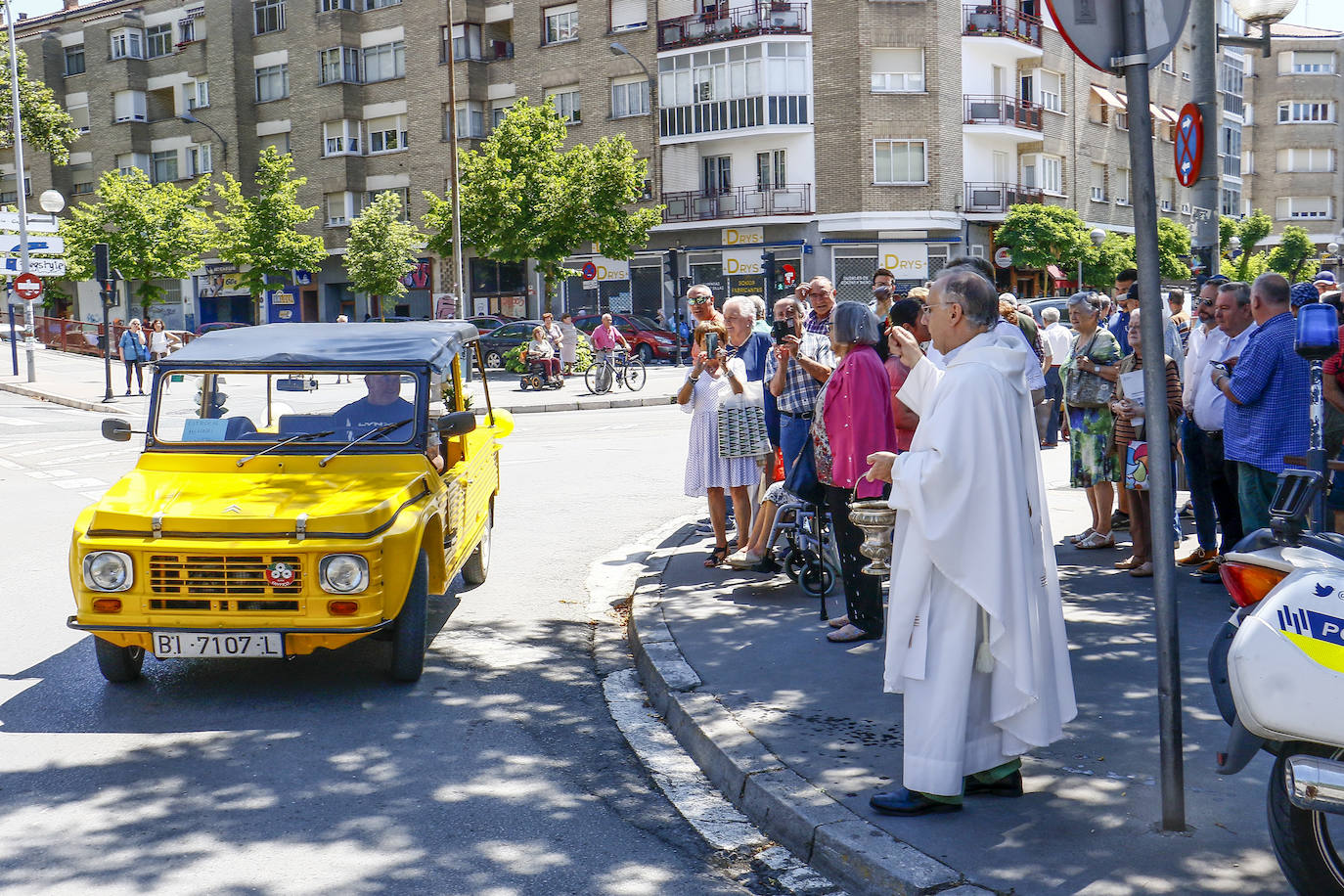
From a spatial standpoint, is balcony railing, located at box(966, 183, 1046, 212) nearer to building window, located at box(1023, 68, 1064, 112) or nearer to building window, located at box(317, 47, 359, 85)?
building window, located at box(1023, 68, 1064, 112)

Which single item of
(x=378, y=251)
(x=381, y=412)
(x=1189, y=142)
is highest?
(x=378, y=251)

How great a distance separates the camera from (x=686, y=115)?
43625 mm

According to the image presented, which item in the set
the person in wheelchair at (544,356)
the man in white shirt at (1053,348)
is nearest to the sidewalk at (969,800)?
the man in white shirt at (1053,348)

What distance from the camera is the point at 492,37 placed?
48.8 meters

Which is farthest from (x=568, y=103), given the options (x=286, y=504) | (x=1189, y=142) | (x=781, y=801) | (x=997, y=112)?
(x=781, y=801)

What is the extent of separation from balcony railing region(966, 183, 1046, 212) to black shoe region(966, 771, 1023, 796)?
40228mm

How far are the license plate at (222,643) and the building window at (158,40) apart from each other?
57.2m

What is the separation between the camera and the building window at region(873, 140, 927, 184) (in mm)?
41562

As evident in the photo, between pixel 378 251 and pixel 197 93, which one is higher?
pixel 197 93

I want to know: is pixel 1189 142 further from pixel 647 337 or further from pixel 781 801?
pixel 647 337

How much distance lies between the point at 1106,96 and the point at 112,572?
49012mm

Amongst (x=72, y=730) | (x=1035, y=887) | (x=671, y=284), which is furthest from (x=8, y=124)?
(x=1035, y=887)

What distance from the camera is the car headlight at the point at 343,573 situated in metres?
5.91

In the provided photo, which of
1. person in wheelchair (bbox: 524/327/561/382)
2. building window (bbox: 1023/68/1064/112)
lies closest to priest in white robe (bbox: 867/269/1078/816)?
person in wheelchair (bbox: 524/327/561/382)
